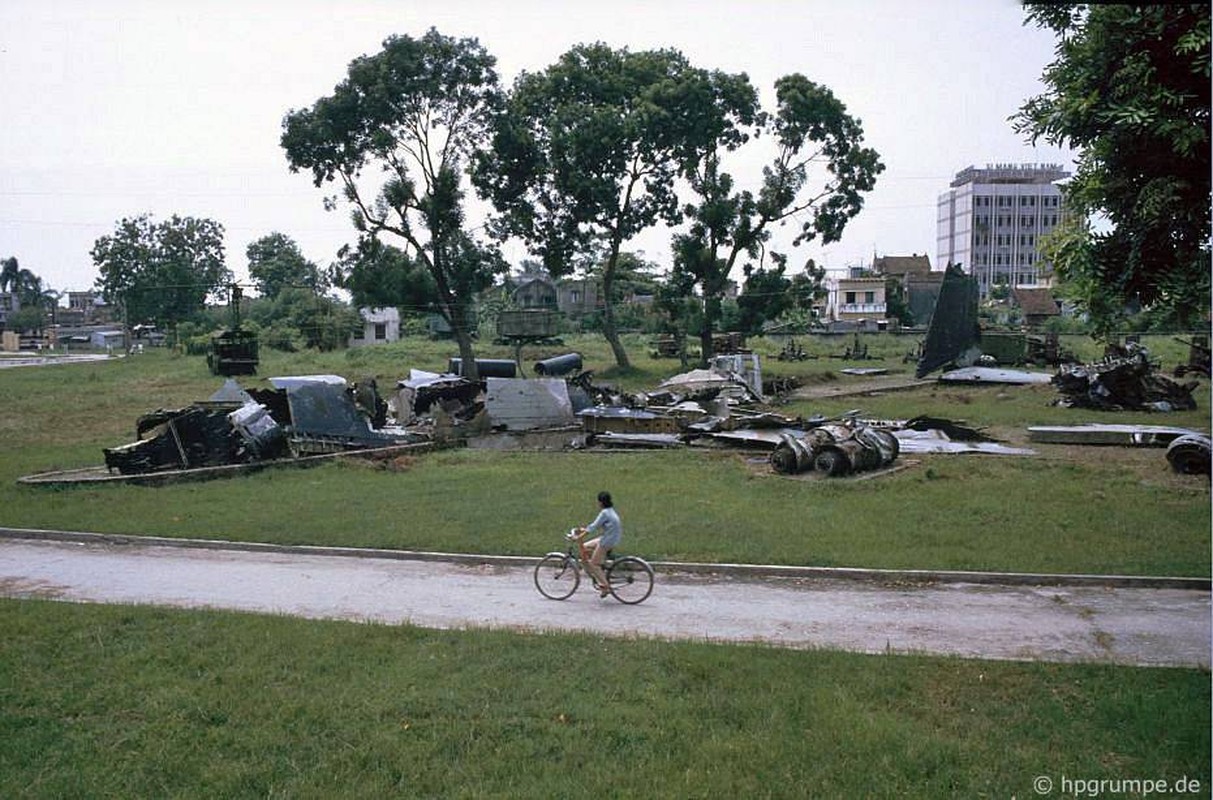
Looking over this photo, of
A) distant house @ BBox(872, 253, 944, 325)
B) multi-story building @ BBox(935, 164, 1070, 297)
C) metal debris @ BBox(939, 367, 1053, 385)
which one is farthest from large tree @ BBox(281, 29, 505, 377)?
multi-story building @ BBox(935, 164, 1070, 297)

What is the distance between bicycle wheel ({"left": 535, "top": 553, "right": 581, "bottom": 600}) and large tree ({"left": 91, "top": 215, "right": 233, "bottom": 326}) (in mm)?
76587

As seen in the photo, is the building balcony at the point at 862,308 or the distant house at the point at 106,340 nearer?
the building balcony at the point at 862,308

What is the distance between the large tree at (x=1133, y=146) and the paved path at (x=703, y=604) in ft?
10.7

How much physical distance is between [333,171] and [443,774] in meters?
37.6

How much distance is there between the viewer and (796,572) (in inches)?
489

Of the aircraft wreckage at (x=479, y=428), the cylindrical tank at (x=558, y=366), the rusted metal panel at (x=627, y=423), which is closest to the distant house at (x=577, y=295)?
the cylindrical tank at (x=558, y=366)

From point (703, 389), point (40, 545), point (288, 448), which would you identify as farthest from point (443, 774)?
point (703, 389)

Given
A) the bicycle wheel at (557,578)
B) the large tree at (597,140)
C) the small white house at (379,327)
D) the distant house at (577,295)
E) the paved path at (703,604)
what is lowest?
the paved path at (703,604)

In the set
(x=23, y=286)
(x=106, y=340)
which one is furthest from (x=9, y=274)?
(x=106, y=340)

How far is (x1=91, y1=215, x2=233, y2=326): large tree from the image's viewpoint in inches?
3278

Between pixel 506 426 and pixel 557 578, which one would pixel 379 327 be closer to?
pixel 506 426

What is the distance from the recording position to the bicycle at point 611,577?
11234 mm

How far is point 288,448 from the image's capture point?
23.0 meters

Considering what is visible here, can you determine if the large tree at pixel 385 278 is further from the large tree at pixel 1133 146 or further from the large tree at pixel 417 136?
the large tree at pixel 1133 146
